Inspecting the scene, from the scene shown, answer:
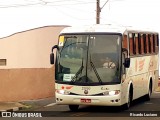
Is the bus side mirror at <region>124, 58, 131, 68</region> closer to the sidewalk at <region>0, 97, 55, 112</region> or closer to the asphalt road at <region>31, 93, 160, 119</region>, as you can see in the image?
the asphalt road at <region>31, 93, 160, 119</region>

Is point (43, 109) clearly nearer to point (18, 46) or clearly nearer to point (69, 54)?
point (69, 54)

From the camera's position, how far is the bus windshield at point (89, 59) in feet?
61.1

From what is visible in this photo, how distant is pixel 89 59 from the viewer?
18.8 meters

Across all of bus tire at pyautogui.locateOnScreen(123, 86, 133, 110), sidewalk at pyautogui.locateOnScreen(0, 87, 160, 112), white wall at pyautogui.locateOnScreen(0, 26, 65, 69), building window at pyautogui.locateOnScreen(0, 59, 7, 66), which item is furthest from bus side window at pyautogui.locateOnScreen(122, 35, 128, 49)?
building window at pyautogui.locateOnScreen(0, 59, 7, 66)

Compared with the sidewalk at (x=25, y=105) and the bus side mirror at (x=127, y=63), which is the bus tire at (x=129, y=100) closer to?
the bus side mirror at (x=127, y=63)

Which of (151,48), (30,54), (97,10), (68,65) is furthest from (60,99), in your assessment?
(30,54)

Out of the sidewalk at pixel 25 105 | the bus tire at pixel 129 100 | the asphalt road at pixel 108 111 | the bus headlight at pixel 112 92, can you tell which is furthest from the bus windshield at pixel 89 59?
the sidewalk at pixel 25 105

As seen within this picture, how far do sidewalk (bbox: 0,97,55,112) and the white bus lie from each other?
9.84 feet

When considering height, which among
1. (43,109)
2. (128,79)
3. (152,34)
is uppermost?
(152,34)

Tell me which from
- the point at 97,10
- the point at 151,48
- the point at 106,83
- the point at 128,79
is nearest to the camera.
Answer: the point at 106,83

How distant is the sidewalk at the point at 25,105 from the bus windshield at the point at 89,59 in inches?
125

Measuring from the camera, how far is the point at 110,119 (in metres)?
17.0

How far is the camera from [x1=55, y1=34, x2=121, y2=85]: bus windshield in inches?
733

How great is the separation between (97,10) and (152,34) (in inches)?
499
